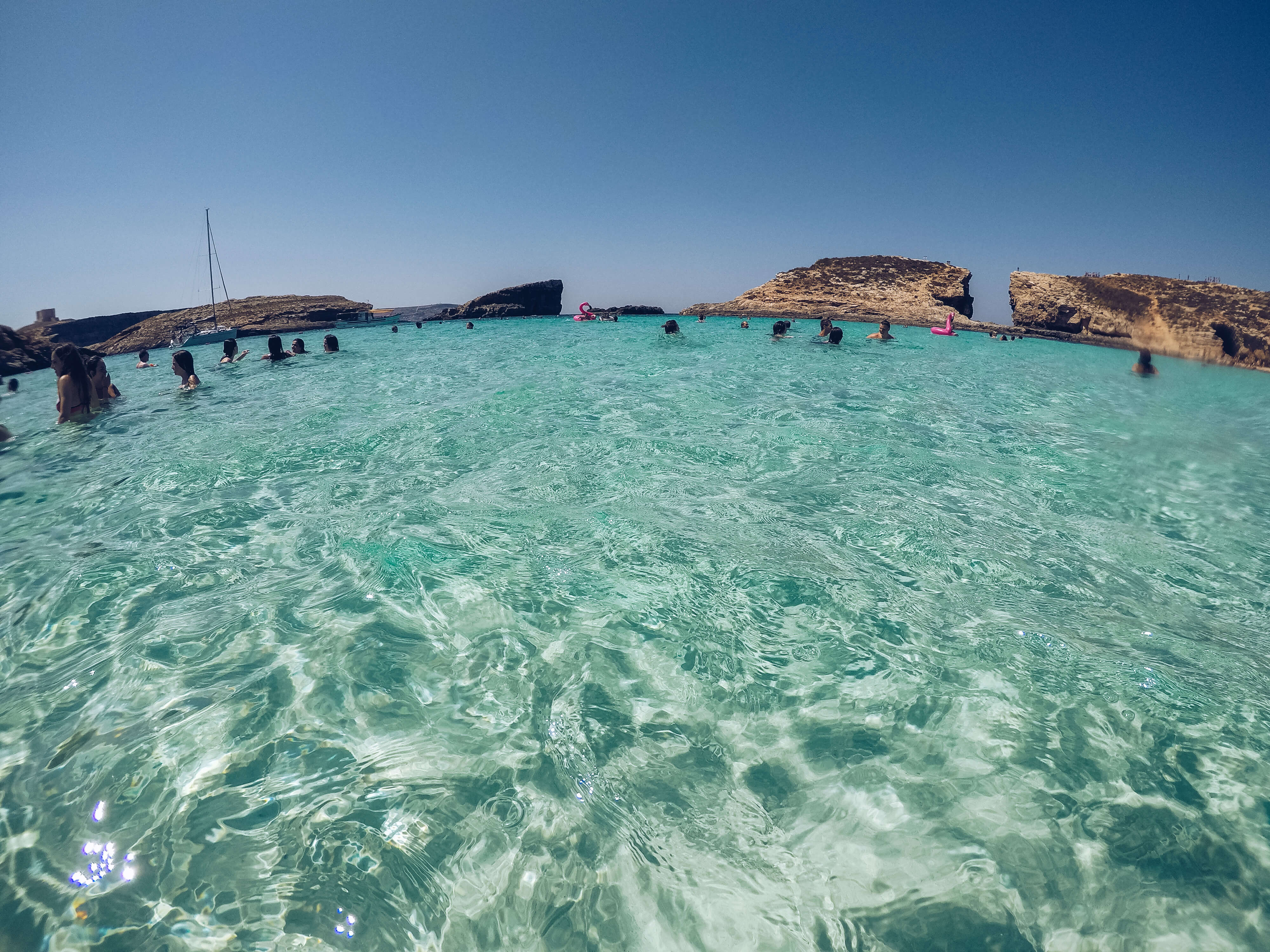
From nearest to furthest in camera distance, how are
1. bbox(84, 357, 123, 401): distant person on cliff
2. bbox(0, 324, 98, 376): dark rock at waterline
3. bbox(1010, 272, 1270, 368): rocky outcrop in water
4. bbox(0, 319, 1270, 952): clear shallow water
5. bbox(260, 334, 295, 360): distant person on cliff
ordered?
1. bbox(0, 319, 1270, 952): clear shallow water
2. bbox(84, 357, 123, 401): distant person on cliff
3. bbox(260, 334, 295, 360): distant person on cliff
4. bbox(1010, 272, 1270, 368): rocky outcrop in water
5. bbox(0, 324, 98, 376): dark rock at waterline

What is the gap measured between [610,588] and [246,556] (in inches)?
133

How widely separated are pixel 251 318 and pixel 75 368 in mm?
56113

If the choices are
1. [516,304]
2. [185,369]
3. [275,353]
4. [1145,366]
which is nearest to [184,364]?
[185,369]

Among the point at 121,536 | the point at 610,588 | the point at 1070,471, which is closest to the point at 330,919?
the point at 610,588

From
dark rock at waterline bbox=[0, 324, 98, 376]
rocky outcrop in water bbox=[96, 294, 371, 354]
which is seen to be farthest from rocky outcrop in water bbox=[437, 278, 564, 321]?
dark rock at waterline bbox=[0, 324, 98, 376]

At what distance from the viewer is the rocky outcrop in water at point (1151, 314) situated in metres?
27.4

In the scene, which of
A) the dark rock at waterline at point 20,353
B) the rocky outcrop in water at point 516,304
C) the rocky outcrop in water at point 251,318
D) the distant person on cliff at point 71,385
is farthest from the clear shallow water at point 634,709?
the rocky outcrop in water at point 516,304

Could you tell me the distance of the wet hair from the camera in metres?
10.8

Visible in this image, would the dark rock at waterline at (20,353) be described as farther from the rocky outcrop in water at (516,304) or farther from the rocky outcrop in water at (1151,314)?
the rocky outcrop in water at (1151,314)

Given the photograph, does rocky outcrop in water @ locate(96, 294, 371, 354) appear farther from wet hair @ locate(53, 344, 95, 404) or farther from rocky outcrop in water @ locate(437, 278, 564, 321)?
wet hair @ locate(53, 344, 95, 404)

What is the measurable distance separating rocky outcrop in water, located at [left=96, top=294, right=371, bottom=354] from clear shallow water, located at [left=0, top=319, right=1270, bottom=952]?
191 ft

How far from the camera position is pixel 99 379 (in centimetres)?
1266

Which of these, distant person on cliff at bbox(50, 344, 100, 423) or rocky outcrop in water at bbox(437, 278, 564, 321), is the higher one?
rocky outcrop in water at bbox(437, 278, 564, 321)

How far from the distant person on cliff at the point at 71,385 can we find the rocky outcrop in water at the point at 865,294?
40836 mm
